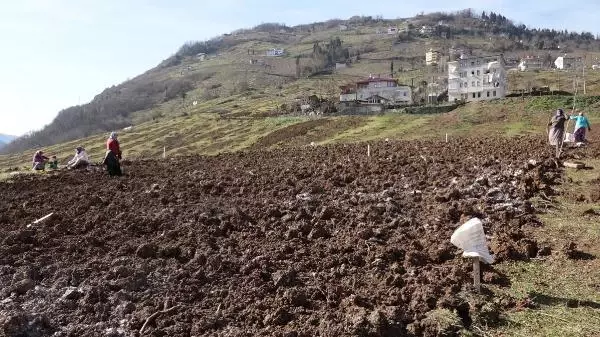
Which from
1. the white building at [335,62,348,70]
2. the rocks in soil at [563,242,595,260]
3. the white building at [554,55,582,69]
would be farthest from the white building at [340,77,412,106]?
the rocks in soil at [563,242,595,260]

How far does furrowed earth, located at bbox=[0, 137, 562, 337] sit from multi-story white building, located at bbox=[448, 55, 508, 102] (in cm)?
8073

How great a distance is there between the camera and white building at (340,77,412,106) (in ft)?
332

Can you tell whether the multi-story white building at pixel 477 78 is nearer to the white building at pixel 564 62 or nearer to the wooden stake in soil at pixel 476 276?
the white building at pixel 564 62

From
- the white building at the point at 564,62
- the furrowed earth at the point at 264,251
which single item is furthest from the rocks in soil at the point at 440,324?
the white building at the point at 564,62

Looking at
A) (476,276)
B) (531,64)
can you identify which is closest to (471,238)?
(476,276)

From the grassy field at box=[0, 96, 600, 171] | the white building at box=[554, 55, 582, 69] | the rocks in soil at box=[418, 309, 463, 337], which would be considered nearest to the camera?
the rocks in soil at box=[418, 309, 463, 337]

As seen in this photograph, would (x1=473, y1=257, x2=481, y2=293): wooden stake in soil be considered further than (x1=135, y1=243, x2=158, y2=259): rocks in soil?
No

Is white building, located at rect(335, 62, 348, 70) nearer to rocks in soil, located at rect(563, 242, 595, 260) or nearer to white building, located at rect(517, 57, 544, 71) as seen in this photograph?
white building, located at rect(517, 57, 544, 71)

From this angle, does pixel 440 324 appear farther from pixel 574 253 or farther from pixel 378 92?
pixel 378 92

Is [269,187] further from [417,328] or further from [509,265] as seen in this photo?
[417,328]

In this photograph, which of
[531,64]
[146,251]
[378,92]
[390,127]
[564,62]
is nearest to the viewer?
[146,251]

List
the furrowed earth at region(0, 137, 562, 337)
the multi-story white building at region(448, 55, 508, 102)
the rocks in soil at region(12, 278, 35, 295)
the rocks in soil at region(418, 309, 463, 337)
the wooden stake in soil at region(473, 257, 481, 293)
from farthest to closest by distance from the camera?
the multi-story white building at region(448, 55, 508, 102) → the rocks in soil at region(12, 278, 35, 295) → the wooden stake in soil at region(473, 257, 481, 293) → the furrowed earth at region(0, 137, 562, 337) → the rocks in soil at region(418, 309, 463, 337)

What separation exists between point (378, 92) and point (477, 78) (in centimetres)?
1828

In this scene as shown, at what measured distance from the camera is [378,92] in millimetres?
104875
